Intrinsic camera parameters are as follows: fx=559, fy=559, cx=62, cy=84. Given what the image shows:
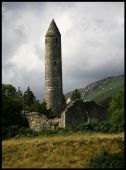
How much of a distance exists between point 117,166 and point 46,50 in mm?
54935

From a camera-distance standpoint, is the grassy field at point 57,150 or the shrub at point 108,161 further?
the grassy field at point 57,150

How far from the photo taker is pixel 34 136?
131 ft

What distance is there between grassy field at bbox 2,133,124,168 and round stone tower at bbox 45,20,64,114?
45807 millimetres

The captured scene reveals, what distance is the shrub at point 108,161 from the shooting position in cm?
2984

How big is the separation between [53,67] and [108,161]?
53787mm

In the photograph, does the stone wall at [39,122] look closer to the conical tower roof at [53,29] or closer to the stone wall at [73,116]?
the stone wall at [73,116]

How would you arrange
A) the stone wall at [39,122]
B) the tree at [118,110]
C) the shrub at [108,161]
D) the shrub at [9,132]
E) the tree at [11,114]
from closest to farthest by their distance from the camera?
the shrub at [108,161]
the tree at [118,110]
the shrub at [9,132]
the tree at [11,114]
the stone wall at [39,122]

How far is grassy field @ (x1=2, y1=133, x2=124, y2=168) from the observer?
1246 inches

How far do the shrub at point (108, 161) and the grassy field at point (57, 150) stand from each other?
2.14 ft

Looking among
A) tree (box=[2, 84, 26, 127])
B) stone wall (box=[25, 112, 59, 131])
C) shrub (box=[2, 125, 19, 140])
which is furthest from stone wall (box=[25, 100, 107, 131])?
shrub (box=[2, 125, 19, 140])

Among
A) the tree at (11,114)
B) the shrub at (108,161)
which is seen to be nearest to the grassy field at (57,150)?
the shrub at (108,161)

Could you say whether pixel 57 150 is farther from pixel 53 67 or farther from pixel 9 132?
pixel 53 67

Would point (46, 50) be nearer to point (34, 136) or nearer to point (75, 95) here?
point (75, 95)

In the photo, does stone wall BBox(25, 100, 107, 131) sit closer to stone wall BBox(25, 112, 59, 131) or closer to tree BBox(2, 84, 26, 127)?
stone wall BBox(25, 112, 59, 131)
